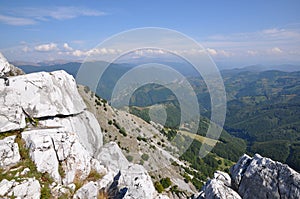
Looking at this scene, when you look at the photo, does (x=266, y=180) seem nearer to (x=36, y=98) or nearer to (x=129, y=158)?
(x=36, y=98)

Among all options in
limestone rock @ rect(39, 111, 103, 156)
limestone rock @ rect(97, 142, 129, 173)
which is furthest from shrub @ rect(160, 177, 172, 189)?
limestone rock @ rect(39, 111, 103, 156)

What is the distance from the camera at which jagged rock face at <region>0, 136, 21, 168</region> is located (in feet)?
47.2

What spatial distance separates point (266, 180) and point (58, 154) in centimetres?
1509

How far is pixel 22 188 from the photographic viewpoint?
13305 mm

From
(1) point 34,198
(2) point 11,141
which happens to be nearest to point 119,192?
(1) point 34,198

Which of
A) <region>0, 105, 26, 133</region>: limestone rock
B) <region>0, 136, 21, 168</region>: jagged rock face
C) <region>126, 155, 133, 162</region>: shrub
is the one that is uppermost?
<region>0, 105, 26, 133</region>: limestone rock

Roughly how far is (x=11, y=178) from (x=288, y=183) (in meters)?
17.6

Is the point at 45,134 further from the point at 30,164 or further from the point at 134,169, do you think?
the point at 134,169

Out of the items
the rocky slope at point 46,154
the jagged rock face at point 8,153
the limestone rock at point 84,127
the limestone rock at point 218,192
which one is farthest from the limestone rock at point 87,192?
the limestone rock at point 218,192

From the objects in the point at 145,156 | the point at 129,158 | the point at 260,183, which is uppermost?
the point at 260,183

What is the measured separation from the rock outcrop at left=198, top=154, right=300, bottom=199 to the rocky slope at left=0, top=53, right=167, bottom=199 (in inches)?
186

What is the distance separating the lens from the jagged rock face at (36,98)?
17141 millimetres

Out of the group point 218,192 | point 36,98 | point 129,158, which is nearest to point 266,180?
point 218,192

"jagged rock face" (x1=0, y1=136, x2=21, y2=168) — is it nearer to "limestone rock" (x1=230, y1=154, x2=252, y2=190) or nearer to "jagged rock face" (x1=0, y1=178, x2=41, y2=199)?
"jagged rock face" (x1=0, y1=178, x2=41, y2=199)
